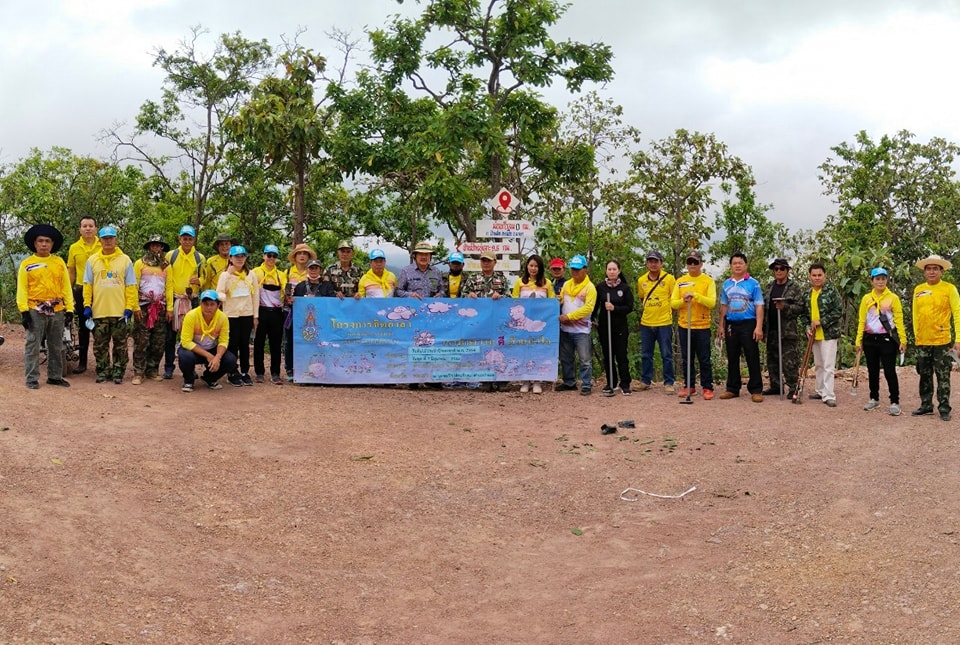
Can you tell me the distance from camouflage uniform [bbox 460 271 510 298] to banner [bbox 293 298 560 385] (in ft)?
0.52

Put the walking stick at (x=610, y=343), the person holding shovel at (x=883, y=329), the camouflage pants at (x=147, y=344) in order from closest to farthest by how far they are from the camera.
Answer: the person holding shovel at (x=883, y=329), the camouflage pants at (x=147, y=344), the walking stick at (x=610, y=343)

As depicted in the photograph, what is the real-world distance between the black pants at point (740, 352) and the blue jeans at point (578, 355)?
1.76 m

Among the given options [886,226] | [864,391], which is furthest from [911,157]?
[864,391]

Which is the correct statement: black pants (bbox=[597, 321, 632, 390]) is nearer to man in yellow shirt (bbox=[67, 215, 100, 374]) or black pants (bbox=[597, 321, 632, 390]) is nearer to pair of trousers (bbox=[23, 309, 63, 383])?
man in yellow shirt (bbox=[67, 215, 100, 374])

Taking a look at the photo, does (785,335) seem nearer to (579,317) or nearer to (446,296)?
(579,317)

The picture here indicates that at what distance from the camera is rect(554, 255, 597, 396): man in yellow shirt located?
10.9 m

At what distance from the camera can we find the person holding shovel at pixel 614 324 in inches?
429

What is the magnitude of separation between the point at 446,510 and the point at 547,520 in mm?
796

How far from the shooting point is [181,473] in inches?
265

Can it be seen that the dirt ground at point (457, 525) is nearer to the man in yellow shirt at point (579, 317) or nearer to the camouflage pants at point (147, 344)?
the camouflage pants at point (147, 344)

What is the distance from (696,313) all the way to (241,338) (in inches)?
224

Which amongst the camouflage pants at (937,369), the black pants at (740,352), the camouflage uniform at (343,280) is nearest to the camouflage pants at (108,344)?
the camouflage uniform at (343,280)

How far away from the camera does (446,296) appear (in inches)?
442

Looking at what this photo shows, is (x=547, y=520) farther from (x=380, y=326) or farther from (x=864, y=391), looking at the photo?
(x=864, y=391)
